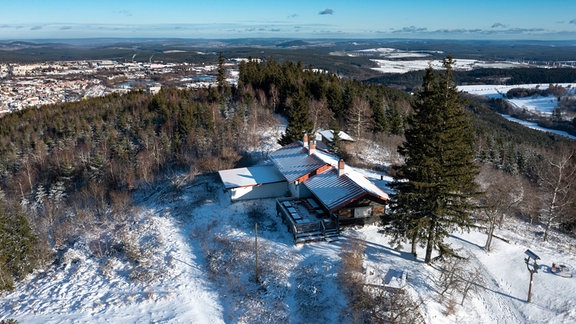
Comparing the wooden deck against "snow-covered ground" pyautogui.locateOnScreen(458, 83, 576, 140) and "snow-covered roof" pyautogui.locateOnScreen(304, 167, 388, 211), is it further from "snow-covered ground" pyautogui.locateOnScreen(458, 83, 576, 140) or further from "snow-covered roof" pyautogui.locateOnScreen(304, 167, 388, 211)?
"snow-covered ground" pyautogui.locateOnScreen(458, 83, 576, 140)

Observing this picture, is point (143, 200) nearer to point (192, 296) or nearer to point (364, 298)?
point (192, 296)

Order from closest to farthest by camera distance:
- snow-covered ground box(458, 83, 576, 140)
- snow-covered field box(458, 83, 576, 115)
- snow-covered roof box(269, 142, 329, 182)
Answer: snow-covered roof box(269, 142, 329, 182) < snow-covered ground box(458, 83, 576, 140) < snow-covered field box(458, 83, 576, 115)

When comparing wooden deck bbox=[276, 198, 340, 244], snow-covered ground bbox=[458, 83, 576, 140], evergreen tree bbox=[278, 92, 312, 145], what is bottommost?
snow-covered ground bbox=[458, 83, 576, 140]

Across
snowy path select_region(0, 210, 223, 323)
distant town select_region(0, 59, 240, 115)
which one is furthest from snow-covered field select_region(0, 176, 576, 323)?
distant town select_region(0, 59, 240, 115)

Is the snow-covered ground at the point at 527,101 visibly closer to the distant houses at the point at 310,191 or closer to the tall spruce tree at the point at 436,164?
the distant houses at the point at 310,191

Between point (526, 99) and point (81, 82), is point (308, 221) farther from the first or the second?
point (81, 82)

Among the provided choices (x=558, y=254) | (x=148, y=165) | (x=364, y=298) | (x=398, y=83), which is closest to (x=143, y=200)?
(x=148, y=165)

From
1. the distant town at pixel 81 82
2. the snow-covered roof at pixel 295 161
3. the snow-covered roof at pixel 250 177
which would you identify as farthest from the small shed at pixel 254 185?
the distant town at pixel 81 82

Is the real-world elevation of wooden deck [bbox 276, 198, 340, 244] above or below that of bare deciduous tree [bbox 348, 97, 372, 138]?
below
